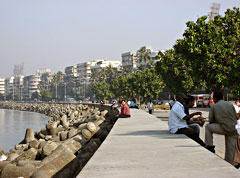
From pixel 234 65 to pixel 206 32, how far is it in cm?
390

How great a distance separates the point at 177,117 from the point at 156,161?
347 centimetres

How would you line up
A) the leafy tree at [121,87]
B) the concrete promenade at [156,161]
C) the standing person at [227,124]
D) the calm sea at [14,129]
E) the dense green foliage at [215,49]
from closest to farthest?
the concrete promenade at [156,161]
the standing person at [227,124]
the dense green foliage at [215,49]
the calm sea at [14,129]
the leafy tree at [121,87]

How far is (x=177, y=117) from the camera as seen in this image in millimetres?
10219

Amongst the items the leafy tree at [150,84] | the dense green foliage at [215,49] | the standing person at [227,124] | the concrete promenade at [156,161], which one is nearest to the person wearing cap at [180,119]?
the concrete promenade at [156,161]

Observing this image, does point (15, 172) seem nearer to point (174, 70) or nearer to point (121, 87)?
point (174, 70)

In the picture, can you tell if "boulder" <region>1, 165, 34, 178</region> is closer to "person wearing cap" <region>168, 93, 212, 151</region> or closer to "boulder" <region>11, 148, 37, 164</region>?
"person wearing cap" <region>168, 93, 212, 151</region>

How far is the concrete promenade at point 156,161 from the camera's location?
5770mm

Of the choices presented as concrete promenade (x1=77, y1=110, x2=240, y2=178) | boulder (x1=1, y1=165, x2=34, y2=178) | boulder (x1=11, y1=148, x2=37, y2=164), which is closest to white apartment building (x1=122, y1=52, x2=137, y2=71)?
boulder (x1=11, y1=148, x2=37, y2=164)

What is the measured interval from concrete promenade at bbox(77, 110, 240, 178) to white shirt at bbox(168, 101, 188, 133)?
2.40 feet

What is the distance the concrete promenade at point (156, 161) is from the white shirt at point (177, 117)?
0.73 metres

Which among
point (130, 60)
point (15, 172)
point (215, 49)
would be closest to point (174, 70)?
point (215, 49)

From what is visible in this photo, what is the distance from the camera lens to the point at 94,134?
642 inches

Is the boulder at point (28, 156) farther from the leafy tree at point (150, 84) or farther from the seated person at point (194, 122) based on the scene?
the leafy tree at point (150, 84)

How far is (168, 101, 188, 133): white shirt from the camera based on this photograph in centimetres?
1001
